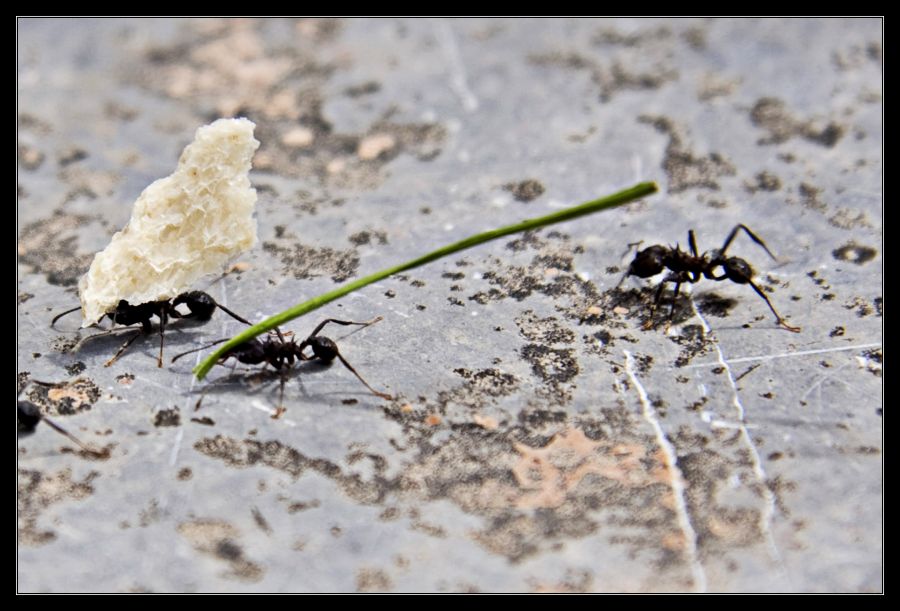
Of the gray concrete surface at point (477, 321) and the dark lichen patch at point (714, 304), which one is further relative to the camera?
the dark lichen patch at point (714, 304)

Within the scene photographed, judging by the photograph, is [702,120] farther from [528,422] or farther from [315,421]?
[315,421]

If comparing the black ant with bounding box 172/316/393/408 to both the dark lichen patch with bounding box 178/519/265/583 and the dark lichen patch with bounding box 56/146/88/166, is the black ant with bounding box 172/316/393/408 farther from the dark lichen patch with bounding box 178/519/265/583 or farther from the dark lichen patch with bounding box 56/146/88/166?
the dark lichen patch with bounding box 56/146/88/166

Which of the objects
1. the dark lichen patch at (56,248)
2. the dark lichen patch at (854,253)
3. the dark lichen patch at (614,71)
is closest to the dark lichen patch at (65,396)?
the dark lichen patch at (56,248)

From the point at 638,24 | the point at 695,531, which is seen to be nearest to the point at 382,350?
the point at 695,531

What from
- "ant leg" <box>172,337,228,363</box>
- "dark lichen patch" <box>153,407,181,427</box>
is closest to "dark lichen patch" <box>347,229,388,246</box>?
"ant leg" <box>172,337,228,363</box>

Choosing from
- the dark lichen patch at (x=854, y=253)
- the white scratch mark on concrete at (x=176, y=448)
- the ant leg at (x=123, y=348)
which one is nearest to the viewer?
the white scratch mark on concrete at (x=176, y=448)

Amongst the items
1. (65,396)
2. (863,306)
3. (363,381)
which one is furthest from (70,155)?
(863,306)

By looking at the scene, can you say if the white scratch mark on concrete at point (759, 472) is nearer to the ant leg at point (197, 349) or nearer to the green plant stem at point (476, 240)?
the green plant stem at point (476, 240)
